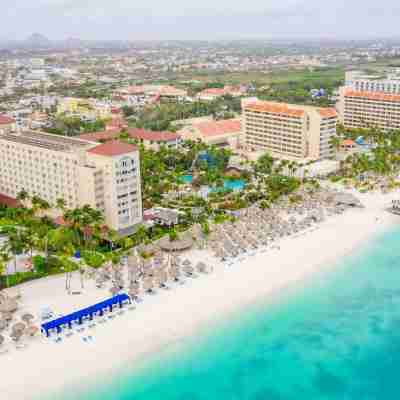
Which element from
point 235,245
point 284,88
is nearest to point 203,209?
point 235,245

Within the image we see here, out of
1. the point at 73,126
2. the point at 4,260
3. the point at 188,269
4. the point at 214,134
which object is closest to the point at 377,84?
the point at 214,134

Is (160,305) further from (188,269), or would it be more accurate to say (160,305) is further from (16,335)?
(16,335)

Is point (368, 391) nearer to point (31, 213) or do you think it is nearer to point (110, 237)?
point (110, 237)

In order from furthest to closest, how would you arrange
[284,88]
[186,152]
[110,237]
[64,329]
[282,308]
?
1. [284,88]
2. [186,152]
3. [110,237]
4. [282,308]
5. [64,329]

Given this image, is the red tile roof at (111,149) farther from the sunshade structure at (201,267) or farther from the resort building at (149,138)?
the resort building at (149,138)

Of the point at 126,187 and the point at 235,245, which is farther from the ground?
the point at 126,187

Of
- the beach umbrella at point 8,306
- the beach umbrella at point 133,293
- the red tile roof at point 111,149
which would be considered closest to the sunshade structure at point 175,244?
the beach umbrella at point 133,293

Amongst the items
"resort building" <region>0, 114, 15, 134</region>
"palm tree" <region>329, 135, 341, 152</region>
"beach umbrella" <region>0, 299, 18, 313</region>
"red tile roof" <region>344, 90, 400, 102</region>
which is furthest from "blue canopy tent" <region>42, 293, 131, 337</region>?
"red tile roof" <region>344, 90, 400, 102</region>
